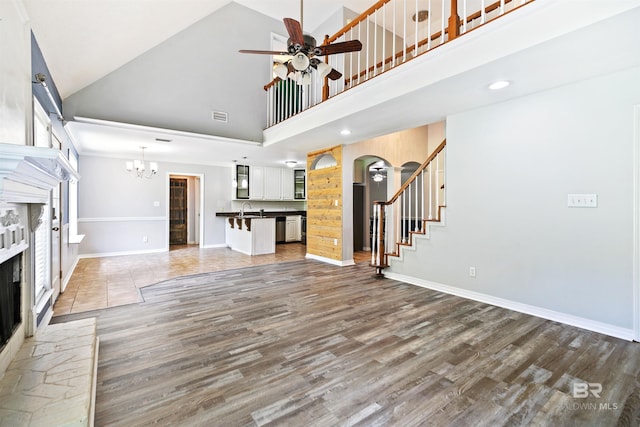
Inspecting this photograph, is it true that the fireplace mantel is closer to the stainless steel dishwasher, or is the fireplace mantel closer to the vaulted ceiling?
the vaulted ceiling

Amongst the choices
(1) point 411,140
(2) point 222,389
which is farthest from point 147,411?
(1) point 411,140

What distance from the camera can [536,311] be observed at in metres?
3.15

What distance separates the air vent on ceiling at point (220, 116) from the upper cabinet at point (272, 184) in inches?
110

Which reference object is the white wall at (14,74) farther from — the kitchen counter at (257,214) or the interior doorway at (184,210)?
the interior doorway at (184,210)

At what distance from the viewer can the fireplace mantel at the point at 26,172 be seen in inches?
48.9

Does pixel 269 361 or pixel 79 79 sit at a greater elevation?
pixel 79 79

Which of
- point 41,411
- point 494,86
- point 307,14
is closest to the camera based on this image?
point 41,411

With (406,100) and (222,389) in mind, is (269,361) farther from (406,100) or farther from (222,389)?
(406,100)

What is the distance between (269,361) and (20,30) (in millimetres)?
3044

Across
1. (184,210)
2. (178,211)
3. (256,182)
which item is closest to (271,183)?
(256,182)

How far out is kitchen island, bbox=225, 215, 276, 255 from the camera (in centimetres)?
688

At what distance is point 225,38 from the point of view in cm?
564

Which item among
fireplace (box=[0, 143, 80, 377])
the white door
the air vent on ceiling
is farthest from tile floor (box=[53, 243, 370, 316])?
the air vent on ceiling

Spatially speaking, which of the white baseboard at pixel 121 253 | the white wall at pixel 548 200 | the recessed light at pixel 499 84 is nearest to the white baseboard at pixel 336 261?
the white wall at pixel 548 200
